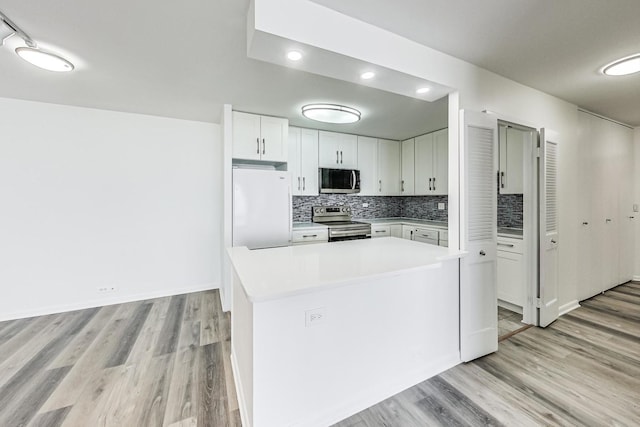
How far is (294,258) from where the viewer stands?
184cm

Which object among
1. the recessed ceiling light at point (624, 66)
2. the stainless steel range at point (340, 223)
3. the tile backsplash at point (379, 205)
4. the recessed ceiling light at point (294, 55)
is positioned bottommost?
the stainless steel range at point (340, 223)

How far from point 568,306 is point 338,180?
3.22 meters

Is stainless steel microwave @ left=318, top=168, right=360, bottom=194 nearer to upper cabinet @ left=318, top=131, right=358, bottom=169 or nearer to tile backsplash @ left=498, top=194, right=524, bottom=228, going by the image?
upper cabinet @ left=318, top=131, right=358, bottom=169

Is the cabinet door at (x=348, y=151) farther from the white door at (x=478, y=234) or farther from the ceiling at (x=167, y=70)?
the white door at (x=478, y=234)

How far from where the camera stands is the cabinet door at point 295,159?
3871 mm

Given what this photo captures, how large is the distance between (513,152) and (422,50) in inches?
87.8

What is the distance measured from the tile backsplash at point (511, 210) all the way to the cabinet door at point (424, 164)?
985 millimetres

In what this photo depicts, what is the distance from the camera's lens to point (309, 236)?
3662 millimetres

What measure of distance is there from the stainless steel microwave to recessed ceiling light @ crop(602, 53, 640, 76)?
9.27ft

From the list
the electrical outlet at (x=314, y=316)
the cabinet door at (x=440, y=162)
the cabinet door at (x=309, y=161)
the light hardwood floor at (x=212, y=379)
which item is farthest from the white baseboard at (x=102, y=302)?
the cabinet door at (x=440, y=162)

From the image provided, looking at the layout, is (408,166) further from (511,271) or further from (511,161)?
(511,271)

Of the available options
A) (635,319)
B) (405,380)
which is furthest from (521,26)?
(635,319)

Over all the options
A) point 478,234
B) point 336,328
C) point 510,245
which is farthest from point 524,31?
point 336,328

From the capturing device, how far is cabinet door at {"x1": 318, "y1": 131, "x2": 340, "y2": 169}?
4102mm
